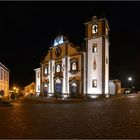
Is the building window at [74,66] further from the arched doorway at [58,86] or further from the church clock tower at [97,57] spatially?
the arched doorway at [58,86]

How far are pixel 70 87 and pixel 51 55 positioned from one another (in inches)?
389

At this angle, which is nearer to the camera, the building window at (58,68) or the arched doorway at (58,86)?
the arched doorway at (58,86)

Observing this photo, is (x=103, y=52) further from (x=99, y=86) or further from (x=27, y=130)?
(x=27, y=130)

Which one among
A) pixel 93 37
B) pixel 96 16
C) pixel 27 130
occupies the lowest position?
pixel 27 130

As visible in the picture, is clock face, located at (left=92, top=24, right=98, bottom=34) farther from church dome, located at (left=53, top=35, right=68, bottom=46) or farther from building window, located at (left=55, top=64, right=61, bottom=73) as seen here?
building window, located at (left=55, top=64, right=61, bottom=73)

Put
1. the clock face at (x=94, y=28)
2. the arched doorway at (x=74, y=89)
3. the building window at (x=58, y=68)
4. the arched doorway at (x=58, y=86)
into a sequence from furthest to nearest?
the building window at (x=58, y=68), the arched doorway at (x=58, y=86), the arched doorway at (x=74, y=89), the clock face at (x=94, y=28)

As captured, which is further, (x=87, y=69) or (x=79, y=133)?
(x=87, y=69)

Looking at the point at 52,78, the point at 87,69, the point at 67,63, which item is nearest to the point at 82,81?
the point at 87,69

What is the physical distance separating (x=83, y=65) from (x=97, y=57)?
3.27 m

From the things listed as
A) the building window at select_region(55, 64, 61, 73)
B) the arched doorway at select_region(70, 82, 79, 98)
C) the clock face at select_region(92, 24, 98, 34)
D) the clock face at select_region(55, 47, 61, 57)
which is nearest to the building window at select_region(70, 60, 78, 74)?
the arched doorway at select_region(70, 82, 79, 98)

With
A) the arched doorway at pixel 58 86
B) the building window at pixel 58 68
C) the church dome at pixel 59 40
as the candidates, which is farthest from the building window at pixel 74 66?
the church dome at pixel 59 40

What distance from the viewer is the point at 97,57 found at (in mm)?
43062

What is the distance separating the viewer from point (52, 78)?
5244cm

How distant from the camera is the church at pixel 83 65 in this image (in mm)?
42688
